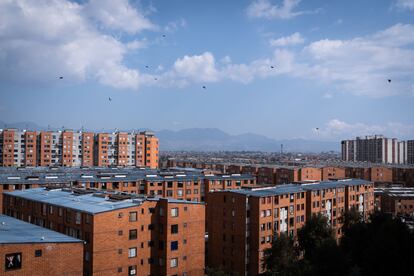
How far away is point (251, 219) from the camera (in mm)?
44750

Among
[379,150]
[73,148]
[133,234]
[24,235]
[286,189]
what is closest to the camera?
[24,235]

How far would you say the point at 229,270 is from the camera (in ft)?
144

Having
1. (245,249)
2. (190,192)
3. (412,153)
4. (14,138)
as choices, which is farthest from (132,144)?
(412,153)

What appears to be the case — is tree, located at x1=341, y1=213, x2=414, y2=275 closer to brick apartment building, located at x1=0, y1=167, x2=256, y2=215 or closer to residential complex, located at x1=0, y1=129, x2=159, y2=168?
brick apartment building, located at x1=0, y1=167, x2=256, y2=215

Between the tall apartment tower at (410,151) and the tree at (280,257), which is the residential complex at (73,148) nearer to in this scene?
the tree at (280,257)

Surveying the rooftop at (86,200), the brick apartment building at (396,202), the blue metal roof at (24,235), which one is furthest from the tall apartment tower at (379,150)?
the blue metal roof at (24,235)

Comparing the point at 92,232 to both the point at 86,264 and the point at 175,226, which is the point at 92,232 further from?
the point at 175,226

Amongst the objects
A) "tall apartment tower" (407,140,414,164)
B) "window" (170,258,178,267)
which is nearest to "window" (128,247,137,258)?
"window" (170,258,178,267)

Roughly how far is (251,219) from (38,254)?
82.6 feet

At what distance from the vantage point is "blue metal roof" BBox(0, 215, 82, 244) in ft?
79.9

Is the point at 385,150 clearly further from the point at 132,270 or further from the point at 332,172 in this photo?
the point at 132,270

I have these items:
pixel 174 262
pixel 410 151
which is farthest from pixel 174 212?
pixel 410 151

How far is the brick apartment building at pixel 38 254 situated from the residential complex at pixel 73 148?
280 ft

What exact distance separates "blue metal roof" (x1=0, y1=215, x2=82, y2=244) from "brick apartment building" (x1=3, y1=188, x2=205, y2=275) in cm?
355
